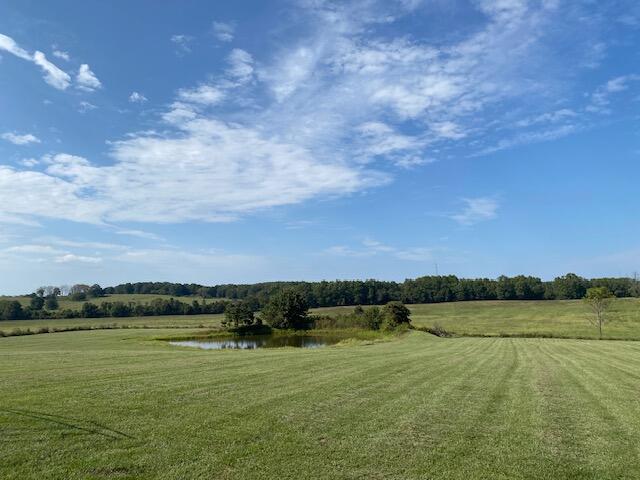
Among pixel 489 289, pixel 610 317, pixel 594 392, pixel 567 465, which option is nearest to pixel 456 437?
pixel 567 465

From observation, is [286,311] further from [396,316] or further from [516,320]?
[516,320]

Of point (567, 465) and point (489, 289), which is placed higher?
point (489, 289)

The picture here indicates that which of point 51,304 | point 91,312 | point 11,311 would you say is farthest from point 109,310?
point 51,304

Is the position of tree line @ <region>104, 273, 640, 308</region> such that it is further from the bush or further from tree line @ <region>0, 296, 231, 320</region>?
the bush

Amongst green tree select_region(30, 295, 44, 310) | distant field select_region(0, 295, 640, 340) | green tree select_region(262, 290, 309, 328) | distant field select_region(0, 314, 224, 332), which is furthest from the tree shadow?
green tree select_region(30, 295, 44, 310)

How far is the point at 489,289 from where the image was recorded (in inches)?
6265

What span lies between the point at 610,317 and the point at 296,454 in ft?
319

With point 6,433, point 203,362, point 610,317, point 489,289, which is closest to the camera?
point 6,433

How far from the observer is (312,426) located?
40.0 feet

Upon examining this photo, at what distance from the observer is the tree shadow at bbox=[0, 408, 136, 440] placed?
432 inches

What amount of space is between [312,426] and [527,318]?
102 meters

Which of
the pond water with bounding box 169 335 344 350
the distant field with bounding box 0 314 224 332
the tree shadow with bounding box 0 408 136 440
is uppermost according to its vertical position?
the distant field with bounding box 0 314 224 332

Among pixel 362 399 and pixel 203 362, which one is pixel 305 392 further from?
pixel 203 362

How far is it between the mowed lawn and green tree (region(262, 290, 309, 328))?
88.8 meters
